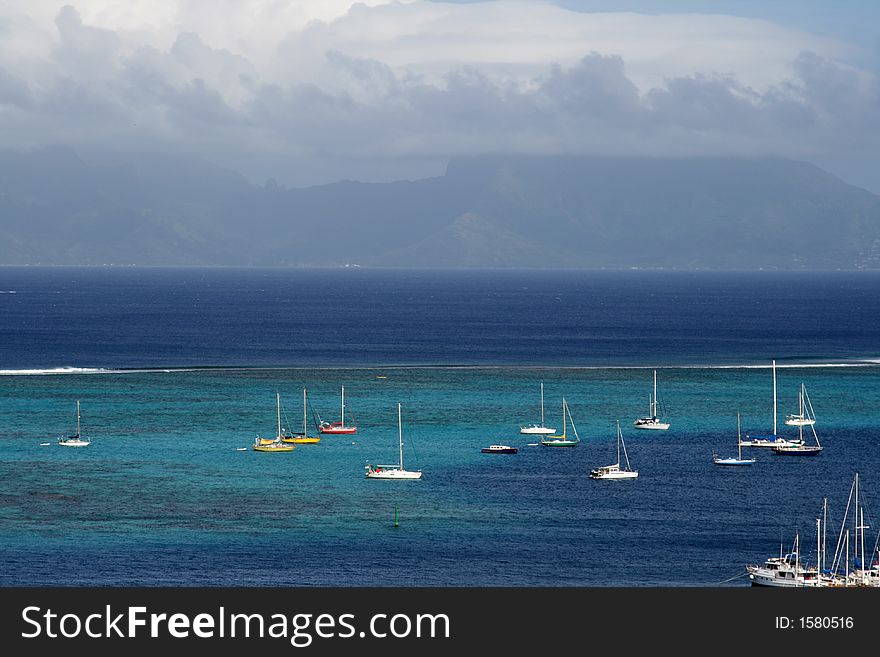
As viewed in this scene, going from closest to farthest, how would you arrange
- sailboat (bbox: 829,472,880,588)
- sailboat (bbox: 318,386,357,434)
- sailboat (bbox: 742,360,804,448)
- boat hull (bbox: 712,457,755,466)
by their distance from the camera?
sailboat (bbox: 829,472,880,588)
boat hull (bbox: 712,457,755,466)
sailboat (bbox: 742,360,804,448)
sailboat (bbox: 318,386,357,434)

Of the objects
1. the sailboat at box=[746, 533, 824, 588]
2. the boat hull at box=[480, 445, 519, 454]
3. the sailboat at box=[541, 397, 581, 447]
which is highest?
the sailboat at box=[541, 397, 581, 447]

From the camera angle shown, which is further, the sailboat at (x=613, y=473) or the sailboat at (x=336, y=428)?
the sailboat at (x=336, y=428)

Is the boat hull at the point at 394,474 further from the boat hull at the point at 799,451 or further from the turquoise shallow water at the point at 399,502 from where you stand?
the boat hull at the point at 799,451

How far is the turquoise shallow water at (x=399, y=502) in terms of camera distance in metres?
103

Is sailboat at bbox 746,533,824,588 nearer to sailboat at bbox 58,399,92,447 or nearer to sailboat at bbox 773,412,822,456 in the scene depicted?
sailboat at bbox 773,412,822,456

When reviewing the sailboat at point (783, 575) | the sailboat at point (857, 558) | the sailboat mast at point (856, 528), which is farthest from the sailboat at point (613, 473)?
the sailboat at point (783, 575)

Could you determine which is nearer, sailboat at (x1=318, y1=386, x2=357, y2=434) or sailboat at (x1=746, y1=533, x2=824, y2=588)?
sailboat at (x1=746, y1=533, x2=824, y2=588)

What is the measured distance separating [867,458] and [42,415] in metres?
107

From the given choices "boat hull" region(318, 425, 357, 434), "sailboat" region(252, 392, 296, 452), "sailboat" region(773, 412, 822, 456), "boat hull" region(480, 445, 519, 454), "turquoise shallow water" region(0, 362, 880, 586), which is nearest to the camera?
"turquoise shallow water" region(0, 362, 880, 586)

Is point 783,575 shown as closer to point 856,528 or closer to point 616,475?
point 856,528

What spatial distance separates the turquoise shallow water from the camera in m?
103

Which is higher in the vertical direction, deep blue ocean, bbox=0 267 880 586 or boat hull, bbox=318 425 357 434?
boat hull, bbox=318 425 357 434

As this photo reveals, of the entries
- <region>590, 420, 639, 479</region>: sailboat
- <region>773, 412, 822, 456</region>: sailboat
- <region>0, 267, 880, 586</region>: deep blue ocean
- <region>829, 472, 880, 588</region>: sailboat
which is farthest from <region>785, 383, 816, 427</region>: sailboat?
<region>829, 472, 880, 588</region>: sailboat

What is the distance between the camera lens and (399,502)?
416ft
